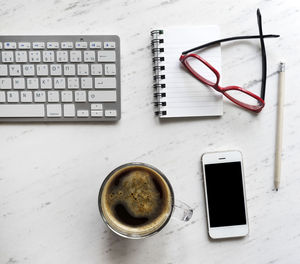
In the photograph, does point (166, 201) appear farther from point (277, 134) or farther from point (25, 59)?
point (25, 59)

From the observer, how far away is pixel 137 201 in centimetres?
69

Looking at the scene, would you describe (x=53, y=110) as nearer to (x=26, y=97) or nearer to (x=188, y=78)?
(x=26, y=97)

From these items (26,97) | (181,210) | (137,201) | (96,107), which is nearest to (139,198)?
(137,201)

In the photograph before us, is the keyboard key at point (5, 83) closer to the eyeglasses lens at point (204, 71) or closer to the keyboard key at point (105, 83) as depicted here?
the keyboard key at point (105, 83)

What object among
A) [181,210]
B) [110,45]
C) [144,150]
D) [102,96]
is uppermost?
[110,45]

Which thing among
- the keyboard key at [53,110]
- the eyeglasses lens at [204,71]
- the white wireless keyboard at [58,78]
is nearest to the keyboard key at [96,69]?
the white wireless keyboard at [58,78]

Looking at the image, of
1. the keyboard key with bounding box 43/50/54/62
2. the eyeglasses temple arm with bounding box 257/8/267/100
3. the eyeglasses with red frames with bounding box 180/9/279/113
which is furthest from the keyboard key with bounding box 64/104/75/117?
the eyeglasses temple arm with bounding box 257/8/267/100

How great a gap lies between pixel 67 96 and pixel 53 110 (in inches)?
1.7

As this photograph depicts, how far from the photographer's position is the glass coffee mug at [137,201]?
2.24ft

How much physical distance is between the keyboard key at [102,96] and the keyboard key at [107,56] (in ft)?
0.24

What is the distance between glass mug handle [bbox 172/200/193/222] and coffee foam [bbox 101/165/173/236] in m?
0.06

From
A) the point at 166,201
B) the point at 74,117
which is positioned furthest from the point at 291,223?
the point at 74,117

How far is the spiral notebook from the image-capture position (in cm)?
76

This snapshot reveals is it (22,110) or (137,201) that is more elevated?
(22,110)
